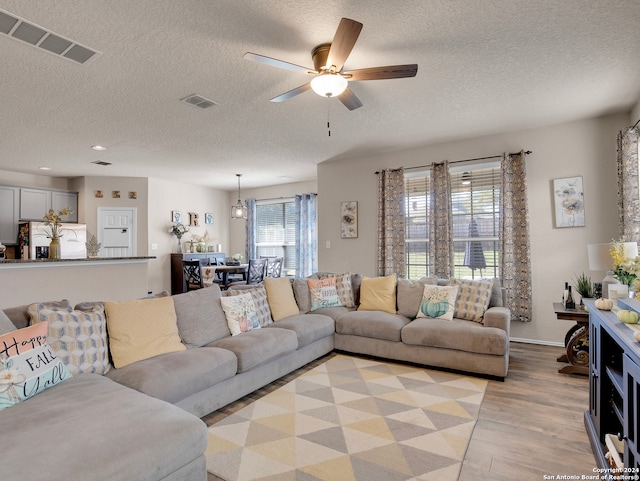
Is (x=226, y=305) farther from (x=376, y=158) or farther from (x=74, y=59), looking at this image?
(x=376, y=158)

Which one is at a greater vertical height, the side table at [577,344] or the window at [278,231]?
the window at [278,231]

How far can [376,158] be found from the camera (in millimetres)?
5469

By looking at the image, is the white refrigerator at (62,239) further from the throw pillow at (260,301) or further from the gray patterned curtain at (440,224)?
the gray patterned curtain at (440,224)

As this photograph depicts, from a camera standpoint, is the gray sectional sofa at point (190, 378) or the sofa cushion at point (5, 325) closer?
the gray sectional sofa at point (190, 378)

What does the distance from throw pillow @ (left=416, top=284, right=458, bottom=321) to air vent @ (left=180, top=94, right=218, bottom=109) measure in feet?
10.1

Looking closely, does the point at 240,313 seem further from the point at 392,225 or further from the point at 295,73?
the point at 392,225

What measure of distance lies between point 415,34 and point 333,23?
1.90 ft

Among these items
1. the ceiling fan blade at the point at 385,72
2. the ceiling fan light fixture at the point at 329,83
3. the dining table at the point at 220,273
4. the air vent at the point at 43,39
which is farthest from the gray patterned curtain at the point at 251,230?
the ceiling fan blade at the point at 385,72

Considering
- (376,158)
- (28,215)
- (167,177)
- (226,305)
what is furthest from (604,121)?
(28,215)

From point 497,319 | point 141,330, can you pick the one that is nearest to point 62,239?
point 141,330

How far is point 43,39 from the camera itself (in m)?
2.32

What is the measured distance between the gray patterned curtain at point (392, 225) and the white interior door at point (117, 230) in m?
5.06

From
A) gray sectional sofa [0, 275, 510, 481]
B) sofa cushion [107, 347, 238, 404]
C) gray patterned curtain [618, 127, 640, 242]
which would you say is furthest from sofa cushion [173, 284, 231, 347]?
gray patterned curtain [618, 127, 640, 242]

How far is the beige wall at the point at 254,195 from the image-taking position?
25.2 ft
